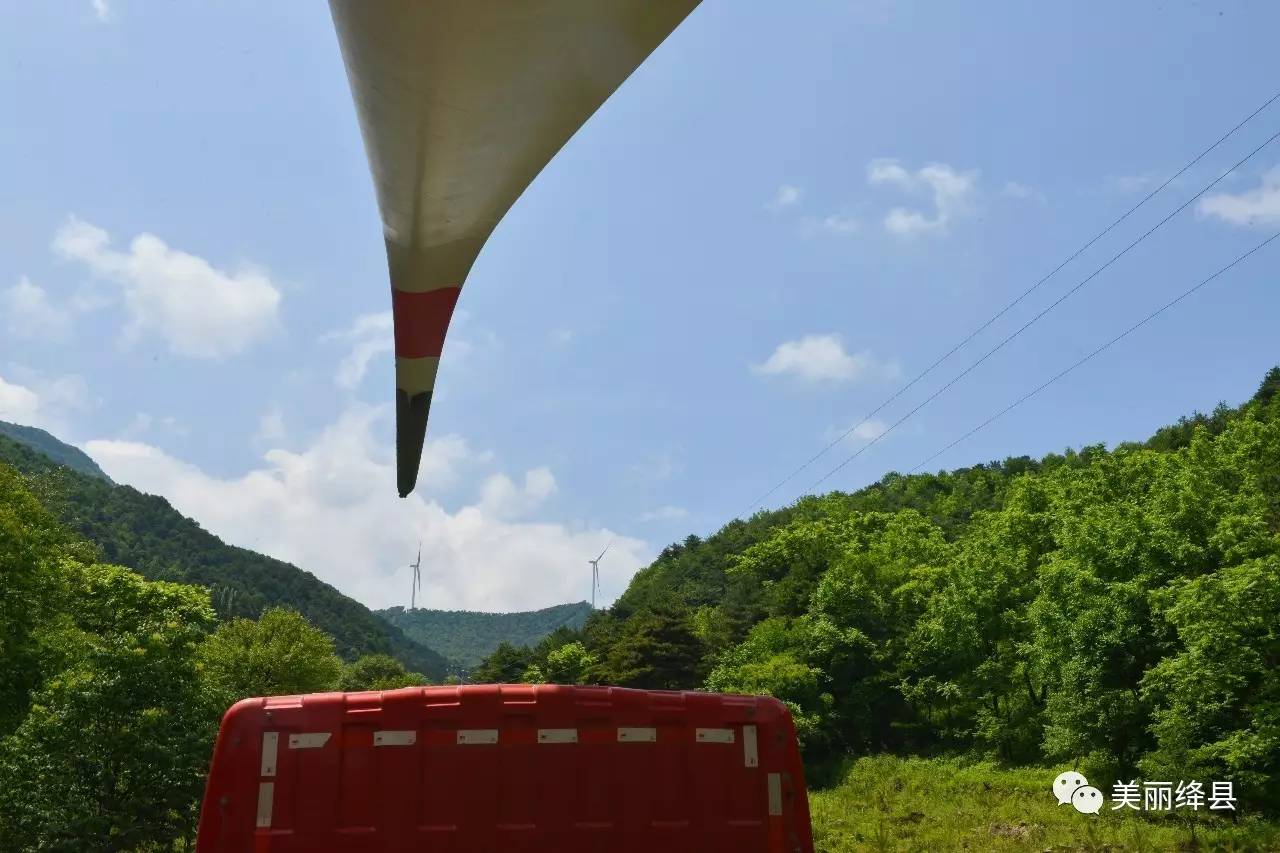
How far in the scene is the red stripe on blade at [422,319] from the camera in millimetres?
3908

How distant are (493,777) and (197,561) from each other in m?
135

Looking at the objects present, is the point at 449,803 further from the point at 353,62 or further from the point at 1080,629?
the point at 1080,629

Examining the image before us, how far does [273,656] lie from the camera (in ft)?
136

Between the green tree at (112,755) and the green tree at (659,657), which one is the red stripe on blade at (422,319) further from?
the green tree at (659,657)

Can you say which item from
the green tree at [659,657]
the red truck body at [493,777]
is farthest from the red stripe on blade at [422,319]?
the green tree at [659,657]

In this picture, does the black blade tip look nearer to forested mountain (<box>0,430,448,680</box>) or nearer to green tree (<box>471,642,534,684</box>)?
green tree (<box>471,642,534,684</box>)

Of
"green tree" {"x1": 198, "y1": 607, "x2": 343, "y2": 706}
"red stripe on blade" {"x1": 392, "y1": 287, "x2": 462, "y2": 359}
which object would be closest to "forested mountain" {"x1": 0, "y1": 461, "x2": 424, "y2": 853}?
"green tree" {"x1": 198, "y1": 607, "x2": 343, "y2": 706}

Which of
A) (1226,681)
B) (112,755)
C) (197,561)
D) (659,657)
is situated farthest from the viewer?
(197,561)

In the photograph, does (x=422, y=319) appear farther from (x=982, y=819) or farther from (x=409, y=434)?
(x=982, y=819)

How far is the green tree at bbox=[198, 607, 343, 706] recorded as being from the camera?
4041 centimetres

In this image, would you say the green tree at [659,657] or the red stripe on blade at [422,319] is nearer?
the red stripe on blade at [422,319]

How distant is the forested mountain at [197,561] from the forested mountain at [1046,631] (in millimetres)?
59383

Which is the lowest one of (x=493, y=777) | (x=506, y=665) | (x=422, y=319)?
(x=493, y=777)

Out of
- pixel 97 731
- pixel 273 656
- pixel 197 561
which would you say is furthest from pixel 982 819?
pixel 197 561
